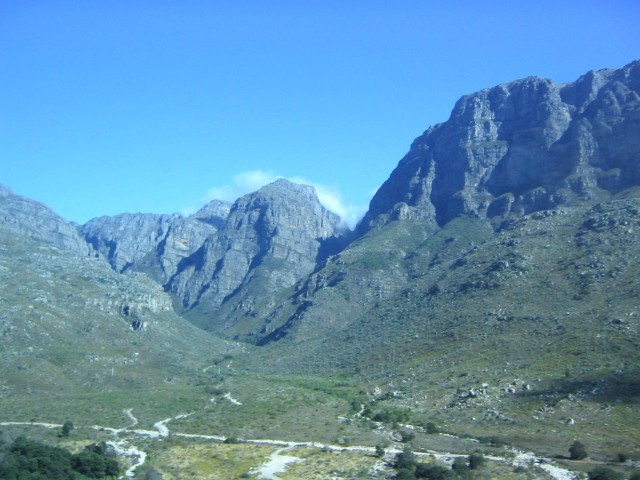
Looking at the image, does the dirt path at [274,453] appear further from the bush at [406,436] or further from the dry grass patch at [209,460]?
the bush at [406,436]

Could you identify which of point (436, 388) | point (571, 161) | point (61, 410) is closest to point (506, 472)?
point (436, 388)

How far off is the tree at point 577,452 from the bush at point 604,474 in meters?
5.59

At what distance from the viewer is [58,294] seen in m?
139

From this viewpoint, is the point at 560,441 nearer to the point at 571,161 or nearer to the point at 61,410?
the point at 61,410

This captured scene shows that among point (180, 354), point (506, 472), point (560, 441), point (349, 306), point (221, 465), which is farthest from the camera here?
point (349, 306)

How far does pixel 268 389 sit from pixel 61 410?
1278 inches

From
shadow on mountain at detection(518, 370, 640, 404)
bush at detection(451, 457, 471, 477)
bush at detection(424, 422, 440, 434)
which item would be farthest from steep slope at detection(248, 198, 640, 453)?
bush at detection(451, 457, 471, 477)

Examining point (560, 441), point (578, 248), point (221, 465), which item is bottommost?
point (221, 465)

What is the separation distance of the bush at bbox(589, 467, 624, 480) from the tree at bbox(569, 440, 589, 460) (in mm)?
5588

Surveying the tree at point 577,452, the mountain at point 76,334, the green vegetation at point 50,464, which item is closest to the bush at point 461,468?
the tree at point 577,452

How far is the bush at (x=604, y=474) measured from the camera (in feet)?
167

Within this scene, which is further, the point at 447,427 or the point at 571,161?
the point at 571,161

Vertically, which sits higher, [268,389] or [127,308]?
[127,308]

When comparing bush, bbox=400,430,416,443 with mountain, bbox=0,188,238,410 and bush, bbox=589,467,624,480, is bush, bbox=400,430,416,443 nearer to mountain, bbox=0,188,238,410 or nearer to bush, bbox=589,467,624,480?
bush, bbox=589,467,624,480
